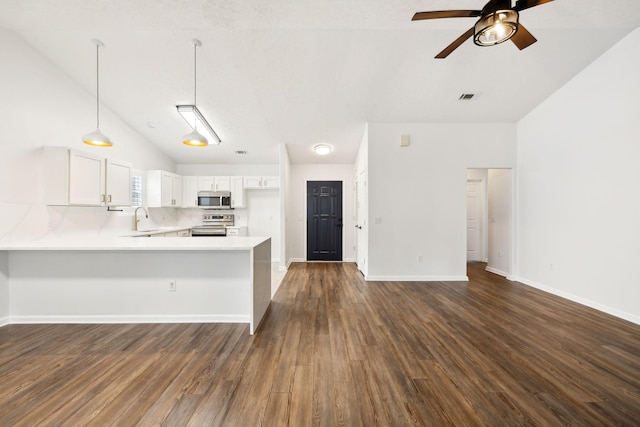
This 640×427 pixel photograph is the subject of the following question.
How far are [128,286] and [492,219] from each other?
6278 mm

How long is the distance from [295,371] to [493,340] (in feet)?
6.23

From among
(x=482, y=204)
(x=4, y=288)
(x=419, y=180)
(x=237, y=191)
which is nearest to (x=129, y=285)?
(x=4, y=288)

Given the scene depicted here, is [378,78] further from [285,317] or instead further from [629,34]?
[285,317]

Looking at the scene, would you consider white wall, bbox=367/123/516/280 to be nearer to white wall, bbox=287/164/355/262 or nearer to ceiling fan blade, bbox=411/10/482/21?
white wall, bbox=287/164/355/262

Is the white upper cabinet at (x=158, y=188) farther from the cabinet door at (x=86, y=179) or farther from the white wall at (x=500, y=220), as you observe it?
the white wall at (x=500, y=220)

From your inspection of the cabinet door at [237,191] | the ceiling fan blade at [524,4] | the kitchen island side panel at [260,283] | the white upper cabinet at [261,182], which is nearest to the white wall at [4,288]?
the kitchen island side panel at [260,283]

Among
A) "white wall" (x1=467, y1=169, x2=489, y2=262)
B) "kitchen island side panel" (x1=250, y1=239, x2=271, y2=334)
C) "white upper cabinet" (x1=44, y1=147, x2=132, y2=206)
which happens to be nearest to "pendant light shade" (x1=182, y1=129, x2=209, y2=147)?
"kitchen island side panel" (x1=250, y1=239, x2=271, y2=334)

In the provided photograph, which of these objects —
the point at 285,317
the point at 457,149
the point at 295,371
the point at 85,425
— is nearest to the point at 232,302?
the point at 285,317

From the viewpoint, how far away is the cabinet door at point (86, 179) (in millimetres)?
3316

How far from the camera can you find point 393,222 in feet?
15.1

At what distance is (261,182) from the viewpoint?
639cm

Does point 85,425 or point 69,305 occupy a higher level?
point 69,305

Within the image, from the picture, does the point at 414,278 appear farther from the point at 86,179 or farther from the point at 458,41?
the point at 86,179

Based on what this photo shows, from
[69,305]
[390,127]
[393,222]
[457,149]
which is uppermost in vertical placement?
[390,127]
